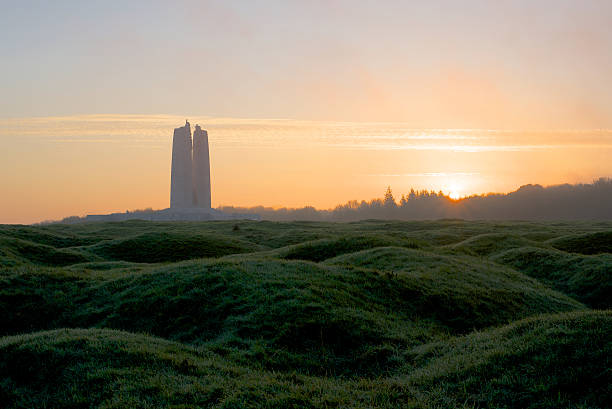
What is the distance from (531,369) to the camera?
16.1 meters

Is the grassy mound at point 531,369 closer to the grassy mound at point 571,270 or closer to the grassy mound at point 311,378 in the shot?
the grassy mound at point 311,378

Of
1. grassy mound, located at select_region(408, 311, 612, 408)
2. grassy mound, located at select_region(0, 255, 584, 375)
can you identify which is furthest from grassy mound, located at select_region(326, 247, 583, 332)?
grassy mound, located at select_region(408, 311, 612, 408)

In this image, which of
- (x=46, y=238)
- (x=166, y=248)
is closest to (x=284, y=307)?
(x=166, y=248)

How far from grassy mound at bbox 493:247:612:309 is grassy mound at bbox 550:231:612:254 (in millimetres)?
13553

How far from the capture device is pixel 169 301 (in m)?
28.0

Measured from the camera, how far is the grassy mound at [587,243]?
63469 mm

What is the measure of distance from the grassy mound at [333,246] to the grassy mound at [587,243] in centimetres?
2476

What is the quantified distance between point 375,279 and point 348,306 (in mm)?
6197

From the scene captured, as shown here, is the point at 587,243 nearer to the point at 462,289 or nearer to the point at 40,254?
the point at 462,289

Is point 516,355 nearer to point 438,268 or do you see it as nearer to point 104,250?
point 438,268

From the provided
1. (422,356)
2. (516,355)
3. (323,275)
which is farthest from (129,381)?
(323,275)

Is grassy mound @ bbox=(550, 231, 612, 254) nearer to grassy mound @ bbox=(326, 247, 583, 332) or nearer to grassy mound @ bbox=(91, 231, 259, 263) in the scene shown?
grassy mound @ bbox=(326, 247, 583, 332)

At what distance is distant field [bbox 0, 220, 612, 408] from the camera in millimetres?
15242

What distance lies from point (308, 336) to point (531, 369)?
10.1 m
